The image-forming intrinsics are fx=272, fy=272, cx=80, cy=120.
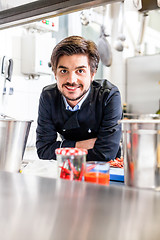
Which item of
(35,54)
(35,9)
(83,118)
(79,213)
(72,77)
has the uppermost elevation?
(35,54)

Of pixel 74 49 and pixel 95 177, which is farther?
pixel 74 49

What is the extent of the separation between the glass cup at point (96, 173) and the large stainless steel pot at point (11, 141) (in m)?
0.24

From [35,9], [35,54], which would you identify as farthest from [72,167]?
[35,54]

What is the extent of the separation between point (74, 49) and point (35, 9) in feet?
2.27

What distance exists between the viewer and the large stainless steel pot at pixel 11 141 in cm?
76

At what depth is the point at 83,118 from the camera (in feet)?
5.44

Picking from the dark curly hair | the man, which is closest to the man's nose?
the man

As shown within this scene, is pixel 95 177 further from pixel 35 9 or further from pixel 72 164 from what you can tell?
pixel 35 9

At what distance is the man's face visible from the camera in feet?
5.10

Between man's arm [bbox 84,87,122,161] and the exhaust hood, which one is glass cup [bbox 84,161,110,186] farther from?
man's arm [bbox 84,87,122,161]

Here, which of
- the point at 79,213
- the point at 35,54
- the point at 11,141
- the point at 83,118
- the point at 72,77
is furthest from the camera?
the point at 35,54

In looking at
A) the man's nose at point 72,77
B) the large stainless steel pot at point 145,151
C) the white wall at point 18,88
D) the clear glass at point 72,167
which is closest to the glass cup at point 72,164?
the clear glass at point 72,167

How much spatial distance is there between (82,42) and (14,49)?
109 centimetres

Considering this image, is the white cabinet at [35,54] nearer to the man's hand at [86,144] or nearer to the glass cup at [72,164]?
the man's hand at [86,144]
